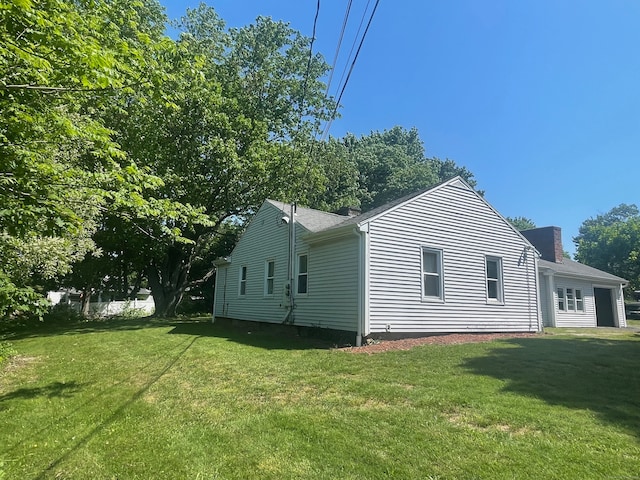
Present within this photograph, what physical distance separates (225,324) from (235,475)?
15.0 metres

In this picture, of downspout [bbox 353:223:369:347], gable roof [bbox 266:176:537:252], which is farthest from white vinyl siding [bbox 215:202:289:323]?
downspout [bbox 353:223:369:347]

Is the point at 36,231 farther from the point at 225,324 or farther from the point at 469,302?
the point at 225,324

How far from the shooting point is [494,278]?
13445mm

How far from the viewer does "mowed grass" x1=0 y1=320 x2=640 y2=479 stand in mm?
3436

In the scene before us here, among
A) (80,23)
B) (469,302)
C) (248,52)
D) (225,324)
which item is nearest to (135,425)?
(80,23)

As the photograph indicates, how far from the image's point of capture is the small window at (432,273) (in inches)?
460

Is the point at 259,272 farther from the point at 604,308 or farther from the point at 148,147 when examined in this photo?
the point at 604,308

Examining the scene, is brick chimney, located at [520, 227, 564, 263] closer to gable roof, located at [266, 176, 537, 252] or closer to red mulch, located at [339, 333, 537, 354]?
gable roof, located at [266, 176, 537, 252]

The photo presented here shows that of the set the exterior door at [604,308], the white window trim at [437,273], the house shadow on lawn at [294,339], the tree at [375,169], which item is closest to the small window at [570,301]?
the exterior door at [604,308]

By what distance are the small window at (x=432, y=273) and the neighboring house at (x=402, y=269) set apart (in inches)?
1.2

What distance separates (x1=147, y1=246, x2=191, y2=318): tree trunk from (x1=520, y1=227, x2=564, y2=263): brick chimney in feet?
65.5

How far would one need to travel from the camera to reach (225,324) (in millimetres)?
17766

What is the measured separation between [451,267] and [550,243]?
12.1 metres

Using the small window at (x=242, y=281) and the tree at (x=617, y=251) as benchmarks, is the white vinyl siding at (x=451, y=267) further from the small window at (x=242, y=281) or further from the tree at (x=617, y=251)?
the tree at (x=617, y=251)
